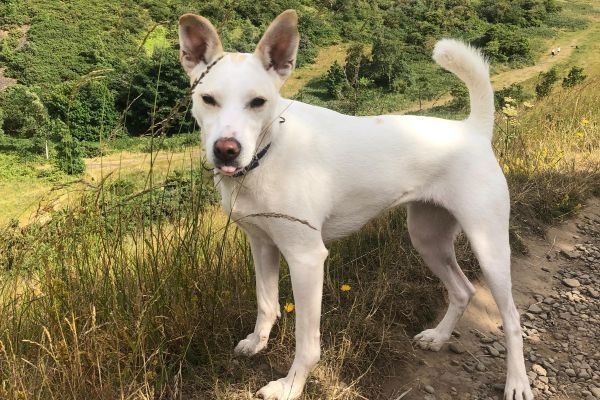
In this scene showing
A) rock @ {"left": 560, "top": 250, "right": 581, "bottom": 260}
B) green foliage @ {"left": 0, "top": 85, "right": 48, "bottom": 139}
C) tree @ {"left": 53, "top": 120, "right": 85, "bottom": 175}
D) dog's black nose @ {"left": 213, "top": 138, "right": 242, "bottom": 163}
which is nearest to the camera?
dog's black nose @ {"left": 213, "top": 138, "right": 242, "bottom": 163}

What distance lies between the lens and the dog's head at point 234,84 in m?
2.13

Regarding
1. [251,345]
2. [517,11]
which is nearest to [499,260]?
[251,345]

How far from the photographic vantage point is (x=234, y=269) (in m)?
3.15

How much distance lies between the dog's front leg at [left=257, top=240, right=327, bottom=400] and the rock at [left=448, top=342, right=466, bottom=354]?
1084 millimetres

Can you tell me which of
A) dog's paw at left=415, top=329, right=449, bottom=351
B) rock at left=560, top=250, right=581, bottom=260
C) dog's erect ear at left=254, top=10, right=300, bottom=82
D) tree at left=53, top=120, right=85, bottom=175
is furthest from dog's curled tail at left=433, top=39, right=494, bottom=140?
tree at left=53, top=120, right=85, bottom=175

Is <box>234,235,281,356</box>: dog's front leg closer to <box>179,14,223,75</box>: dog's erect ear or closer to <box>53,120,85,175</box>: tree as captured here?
<box>179,14,223,75</box>: dog's erect ear

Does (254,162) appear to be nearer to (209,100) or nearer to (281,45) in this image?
(209,100)

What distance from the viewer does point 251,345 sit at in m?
2.80

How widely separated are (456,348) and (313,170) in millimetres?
1590

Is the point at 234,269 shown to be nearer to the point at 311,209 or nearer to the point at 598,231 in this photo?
the point at 311,209

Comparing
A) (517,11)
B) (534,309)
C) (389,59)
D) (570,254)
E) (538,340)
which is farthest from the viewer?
(517,11)

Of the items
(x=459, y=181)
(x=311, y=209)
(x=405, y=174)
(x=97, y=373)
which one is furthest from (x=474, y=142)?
(x=97, y=373)

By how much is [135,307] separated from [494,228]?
1.91 metres

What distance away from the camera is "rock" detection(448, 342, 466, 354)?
320 centimetres
